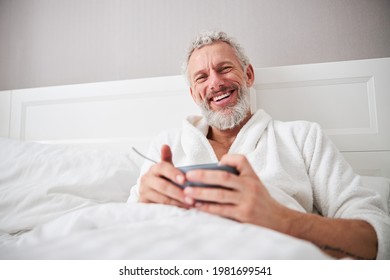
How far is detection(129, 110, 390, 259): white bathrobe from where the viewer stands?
585 millimetres

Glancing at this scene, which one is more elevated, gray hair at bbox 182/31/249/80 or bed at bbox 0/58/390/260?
gray hair at bbox 182/31/249/80

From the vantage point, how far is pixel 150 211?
0.46 m

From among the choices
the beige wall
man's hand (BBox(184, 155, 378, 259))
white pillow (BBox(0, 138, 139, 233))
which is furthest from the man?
the beige wall

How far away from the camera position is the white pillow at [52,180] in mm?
717

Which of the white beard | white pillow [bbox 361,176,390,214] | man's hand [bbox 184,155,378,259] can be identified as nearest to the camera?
man's hand [bbox 184,155,378,259]

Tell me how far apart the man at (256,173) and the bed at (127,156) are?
0.06 m

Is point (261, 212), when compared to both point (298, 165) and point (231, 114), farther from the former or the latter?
point (231, 114)

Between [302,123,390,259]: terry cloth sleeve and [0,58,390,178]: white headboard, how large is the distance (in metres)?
0.25

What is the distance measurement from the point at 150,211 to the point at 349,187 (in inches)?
18.3

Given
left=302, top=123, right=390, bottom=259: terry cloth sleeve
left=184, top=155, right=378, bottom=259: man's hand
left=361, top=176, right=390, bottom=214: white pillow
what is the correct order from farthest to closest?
1. left=361, top=176, right=390, bottom=214: white pillow
2. left=302, top=123, right=390, bottom=259: terry cloth sleeve
3. left=184, top=155, right=378, bottom=259: man's hand

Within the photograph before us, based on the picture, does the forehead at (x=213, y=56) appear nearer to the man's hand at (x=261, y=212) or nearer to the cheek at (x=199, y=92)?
the cheek at (x=199, y=92)

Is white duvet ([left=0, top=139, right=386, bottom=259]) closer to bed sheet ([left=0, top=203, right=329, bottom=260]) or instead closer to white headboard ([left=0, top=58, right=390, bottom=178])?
bed sheet ([left=0, top=203, right=329, bottom=260])
